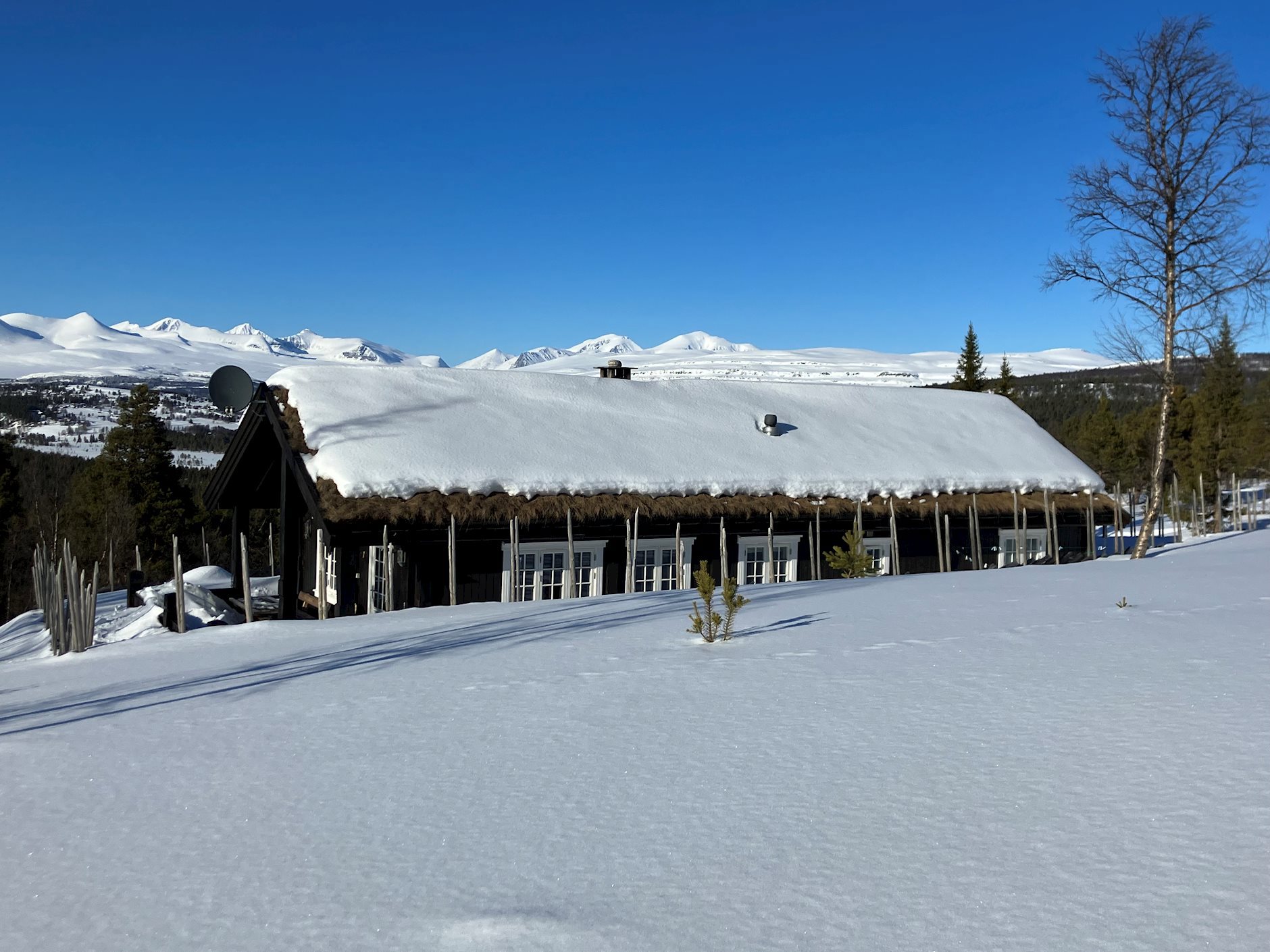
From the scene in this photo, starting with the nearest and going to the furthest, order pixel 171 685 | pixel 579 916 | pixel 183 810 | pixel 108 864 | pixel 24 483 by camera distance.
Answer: pixel 579 916
pixel 108 864
pixel 183 810
pixel 171 685
pixel 24 483

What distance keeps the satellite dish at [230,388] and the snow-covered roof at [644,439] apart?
66 centimetres

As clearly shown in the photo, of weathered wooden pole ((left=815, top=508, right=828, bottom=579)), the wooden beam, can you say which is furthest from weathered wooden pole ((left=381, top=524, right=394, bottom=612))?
weathered wooden pole ((left=815, top=508, right=828, bottom=579))

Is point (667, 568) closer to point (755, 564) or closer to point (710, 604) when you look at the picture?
point (755, 564)

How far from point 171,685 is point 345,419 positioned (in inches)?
340

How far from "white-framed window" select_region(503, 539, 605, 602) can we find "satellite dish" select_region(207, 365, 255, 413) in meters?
6.55

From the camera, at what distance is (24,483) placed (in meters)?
56.9

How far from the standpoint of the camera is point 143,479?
118 ft

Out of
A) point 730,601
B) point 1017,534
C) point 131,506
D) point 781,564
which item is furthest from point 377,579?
point 131,506

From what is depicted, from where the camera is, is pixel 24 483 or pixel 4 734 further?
pixel 24 483

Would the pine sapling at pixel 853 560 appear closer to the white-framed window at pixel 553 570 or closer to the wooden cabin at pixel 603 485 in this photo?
the wooden cabin at pixel 603 485

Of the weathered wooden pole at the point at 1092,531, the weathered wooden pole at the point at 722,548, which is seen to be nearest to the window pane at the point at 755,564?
the weathered wooden pole at the point at 722,548

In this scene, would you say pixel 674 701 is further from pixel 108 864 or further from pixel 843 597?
pixel 843 597

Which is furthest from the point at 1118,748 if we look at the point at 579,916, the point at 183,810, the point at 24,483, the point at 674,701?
the point at 24,483

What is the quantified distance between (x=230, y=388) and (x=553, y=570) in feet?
25.1
